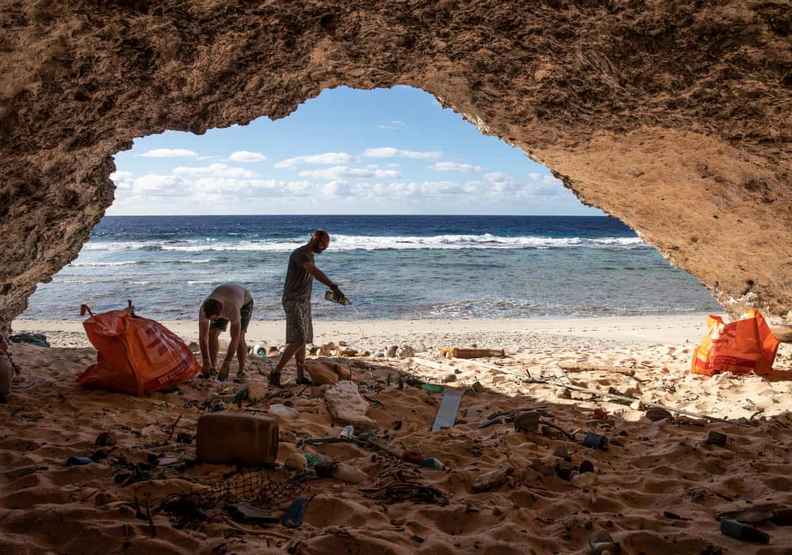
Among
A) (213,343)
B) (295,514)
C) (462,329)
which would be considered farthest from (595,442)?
(462,329)

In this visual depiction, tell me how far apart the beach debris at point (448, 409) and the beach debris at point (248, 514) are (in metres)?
1.82

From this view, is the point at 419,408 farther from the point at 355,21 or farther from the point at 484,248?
the point at 484,248

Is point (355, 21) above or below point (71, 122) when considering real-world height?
above

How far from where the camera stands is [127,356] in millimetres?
4250

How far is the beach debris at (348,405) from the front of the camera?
157 inches

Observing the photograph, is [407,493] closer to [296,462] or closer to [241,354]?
[296,462]

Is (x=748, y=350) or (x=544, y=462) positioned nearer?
(x=544, y=462)

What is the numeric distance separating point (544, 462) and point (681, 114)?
281 centimetres

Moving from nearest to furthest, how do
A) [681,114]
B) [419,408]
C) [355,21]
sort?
[355,21] < [681,114] < [419,408]

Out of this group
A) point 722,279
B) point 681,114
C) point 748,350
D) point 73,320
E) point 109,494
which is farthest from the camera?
point 73,320

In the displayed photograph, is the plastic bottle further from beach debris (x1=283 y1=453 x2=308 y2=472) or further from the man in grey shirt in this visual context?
beach debris (x1=283 y1=453 x2=308 y2=472)

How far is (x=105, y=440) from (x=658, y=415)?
13.2 ft

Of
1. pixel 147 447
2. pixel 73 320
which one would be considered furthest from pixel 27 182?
pixel 73 320

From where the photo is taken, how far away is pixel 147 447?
10.5ft
